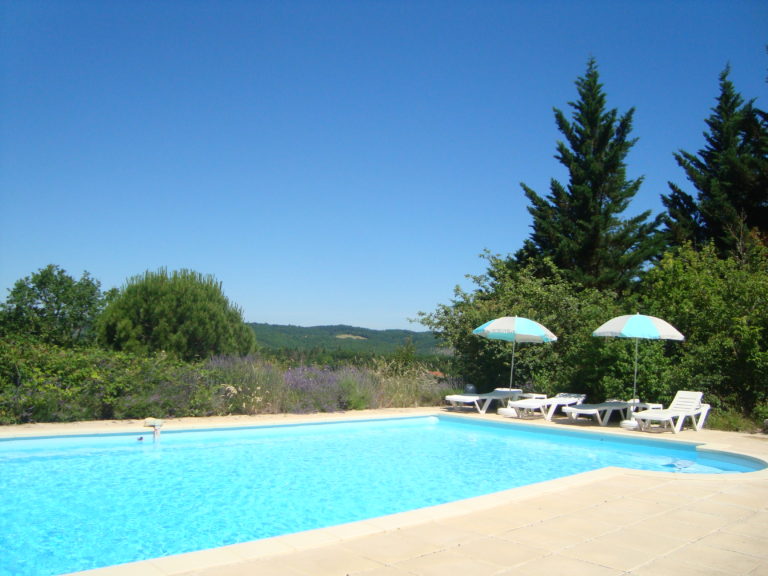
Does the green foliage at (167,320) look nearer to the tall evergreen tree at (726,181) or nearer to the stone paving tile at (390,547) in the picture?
the stone paving tile at (390,547)

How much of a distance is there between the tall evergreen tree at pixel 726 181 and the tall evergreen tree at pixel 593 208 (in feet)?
5.41

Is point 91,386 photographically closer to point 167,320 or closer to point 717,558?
point 167,320

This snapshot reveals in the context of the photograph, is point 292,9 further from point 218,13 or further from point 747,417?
point 747,417

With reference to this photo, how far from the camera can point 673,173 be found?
2375 centimetres

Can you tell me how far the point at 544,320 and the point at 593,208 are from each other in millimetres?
9894

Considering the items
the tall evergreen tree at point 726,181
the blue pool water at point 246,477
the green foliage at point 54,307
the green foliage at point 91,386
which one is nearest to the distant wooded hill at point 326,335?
the tall evergreen tree at point 726,181

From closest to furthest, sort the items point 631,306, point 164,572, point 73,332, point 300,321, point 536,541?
1. point 164,572
2. point 536,541
3. point 631,306
4. point 73,332
5. point 300,321

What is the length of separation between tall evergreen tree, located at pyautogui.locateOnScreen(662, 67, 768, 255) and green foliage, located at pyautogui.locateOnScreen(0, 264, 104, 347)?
58.4 feet

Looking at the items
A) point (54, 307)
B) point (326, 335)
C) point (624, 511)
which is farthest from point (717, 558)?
point (326, 335)

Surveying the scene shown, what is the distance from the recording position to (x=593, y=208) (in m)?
22.0

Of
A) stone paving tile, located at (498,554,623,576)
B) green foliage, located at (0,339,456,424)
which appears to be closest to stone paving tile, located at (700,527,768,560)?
stone paving tile, located at (498,554,623,576)

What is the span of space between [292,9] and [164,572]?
40.4ft

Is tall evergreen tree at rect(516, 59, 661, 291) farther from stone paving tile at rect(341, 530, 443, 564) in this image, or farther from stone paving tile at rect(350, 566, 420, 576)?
stone paving tile at rect(350, 566, 420, 576)

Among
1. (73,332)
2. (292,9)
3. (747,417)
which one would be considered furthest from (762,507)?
(73,332)
